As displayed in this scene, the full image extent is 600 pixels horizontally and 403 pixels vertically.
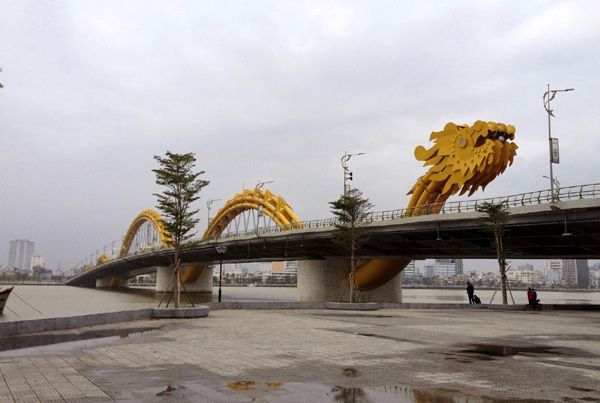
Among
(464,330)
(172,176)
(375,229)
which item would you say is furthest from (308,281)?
(464,330)

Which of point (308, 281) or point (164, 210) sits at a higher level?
point (164, 210)

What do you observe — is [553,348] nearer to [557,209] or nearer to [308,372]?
[308,372]

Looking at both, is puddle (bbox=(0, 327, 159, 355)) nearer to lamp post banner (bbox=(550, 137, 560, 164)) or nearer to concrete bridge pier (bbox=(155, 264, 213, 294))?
lamp post banner (bbox=(550, 137, 560, 164))

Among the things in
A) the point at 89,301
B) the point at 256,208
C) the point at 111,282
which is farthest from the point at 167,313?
the point at 111,282

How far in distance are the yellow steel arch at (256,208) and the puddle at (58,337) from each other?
49.9m

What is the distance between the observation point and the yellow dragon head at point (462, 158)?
5103cm

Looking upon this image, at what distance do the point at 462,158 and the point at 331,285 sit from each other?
81.0ft

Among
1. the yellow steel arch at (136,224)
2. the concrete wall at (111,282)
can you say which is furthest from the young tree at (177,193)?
the concrete wall at (111,282)

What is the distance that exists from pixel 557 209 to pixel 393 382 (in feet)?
101

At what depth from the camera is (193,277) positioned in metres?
113

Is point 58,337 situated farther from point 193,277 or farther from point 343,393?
point 193,277

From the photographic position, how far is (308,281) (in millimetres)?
68312

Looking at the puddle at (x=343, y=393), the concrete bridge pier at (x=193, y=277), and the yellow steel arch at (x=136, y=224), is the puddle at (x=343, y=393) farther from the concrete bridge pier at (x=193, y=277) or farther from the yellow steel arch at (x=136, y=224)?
the yellow steel arch at (x=136, y=224)

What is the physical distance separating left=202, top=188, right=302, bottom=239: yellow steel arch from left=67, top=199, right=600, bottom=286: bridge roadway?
5738mm
